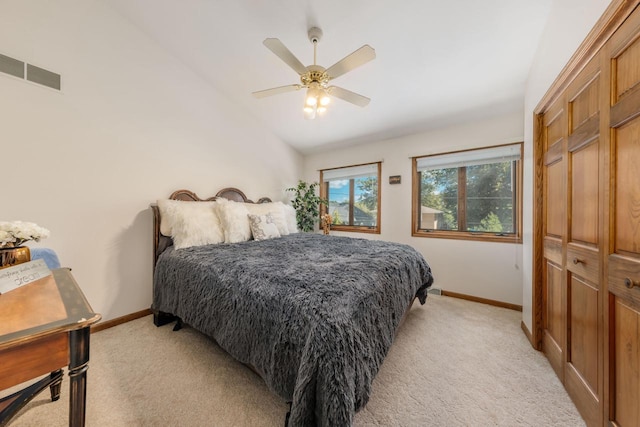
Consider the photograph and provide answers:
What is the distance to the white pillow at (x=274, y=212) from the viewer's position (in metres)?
3.14

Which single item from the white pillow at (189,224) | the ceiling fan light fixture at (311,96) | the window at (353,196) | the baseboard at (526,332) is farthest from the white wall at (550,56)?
the white pillow at (189,224)

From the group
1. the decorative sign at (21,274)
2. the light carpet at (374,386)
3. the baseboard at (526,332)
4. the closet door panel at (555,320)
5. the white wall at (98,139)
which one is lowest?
the light carpet at (374,386)

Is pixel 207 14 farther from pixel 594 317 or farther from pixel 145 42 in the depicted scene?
pixel 594 317

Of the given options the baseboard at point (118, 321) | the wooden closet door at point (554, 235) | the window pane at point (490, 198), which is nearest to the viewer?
the wooden closet door at point (554, 235)

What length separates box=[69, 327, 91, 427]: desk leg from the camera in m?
0.71

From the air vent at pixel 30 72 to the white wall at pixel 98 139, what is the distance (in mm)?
48

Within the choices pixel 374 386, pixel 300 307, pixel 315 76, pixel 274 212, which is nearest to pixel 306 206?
pixel 274 212

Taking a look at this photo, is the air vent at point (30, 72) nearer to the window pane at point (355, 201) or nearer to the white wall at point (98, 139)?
the white wall at point (98, 139)

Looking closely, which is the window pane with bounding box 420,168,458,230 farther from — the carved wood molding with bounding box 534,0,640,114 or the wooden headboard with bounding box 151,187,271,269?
the wooden headboard with bounding box 151,187,271,269

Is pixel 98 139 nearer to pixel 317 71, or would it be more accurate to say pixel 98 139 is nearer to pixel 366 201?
pixel 317 71

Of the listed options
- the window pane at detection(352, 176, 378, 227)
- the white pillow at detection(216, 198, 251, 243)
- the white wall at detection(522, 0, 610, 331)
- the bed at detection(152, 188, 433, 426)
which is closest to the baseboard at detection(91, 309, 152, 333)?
the bed at detection(152, 188, 433, 426)

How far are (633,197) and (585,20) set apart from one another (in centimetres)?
105

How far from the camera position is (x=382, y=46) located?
6.93ft

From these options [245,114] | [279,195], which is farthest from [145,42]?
[279,195]
